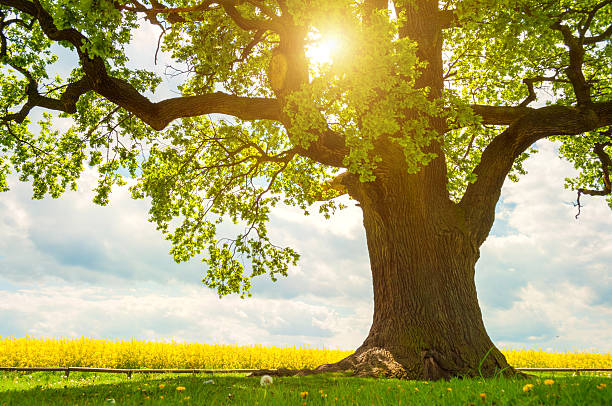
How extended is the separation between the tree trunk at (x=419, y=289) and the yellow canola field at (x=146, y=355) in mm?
8653

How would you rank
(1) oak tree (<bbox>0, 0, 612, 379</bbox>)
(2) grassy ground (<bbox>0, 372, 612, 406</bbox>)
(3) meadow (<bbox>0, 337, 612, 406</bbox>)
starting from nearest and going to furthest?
(2) grassy ground (<bbox>0, 372, 612, 406</bbox>), (3) meadow (<bbox>0, 337, 612, 406</bbox>), (1) oak tree (<bbox>0, 0, 612, 379</bbox>)

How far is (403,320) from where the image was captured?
34.9ft

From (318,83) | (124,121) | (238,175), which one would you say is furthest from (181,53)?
(318,83)

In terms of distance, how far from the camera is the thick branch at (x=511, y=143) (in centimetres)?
1184

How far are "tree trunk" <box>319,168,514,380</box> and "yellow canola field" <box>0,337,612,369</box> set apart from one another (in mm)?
8653

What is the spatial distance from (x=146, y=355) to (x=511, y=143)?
48.8 feet

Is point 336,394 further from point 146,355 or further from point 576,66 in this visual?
point 146,355

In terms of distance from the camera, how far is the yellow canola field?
53.7 feet

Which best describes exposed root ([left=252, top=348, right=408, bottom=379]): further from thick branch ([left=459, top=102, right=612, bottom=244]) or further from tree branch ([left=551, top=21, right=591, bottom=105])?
tree branch ([left=551, top=21, right=591, bottom=105])

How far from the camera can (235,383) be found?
25.4 ft

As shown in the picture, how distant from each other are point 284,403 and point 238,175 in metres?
11.5

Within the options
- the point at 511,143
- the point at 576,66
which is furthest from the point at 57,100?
the point at 576,66

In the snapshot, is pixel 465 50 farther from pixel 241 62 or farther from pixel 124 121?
pixel 124 121

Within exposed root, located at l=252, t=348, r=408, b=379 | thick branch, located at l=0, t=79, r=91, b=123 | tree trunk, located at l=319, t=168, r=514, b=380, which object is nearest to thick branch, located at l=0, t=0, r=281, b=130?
thick branch, located at l=0, t=79, r=91, b=123
